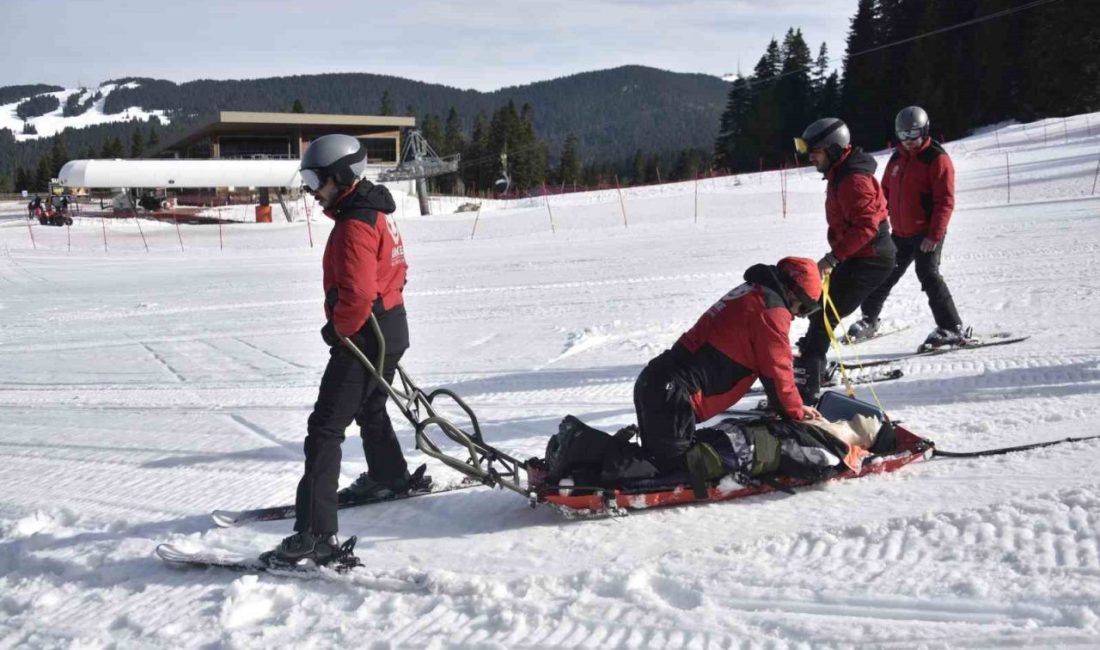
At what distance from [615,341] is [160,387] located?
453cm

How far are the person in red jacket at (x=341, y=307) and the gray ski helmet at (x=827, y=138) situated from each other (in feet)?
10.1

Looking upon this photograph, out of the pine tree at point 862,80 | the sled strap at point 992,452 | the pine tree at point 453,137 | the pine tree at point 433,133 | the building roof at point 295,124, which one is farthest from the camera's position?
the pine tree at point 453,137

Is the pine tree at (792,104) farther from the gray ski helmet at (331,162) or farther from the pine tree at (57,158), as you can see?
the pine tree at (57,158)

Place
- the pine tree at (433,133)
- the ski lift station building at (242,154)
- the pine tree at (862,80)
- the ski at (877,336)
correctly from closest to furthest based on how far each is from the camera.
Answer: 1. the ski at (877,336)
2. the ski lift station building at (242,154)
3. the pine tree at (862,80)
4. the pine tree at (433,133)

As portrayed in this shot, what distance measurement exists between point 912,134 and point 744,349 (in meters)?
3.84

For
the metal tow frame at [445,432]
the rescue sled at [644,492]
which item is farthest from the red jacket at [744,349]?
the metal tow frame at [445,432]

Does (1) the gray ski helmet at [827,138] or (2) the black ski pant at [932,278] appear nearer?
(1) the gray ski helmet at [827,138]

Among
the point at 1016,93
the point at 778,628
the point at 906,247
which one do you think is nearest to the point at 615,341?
the point at 906,247

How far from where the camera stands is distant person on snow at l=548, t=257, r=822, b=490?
4.52 meters

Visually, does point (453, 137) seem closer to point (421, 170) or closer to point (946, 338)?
point (421, 170)

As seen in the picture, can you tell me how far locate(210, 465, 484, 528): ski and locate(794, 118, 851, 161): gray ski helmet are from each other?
3158mm

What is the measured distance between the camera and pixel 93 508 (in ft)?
17.5

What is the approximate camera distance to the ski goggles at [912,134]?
7.38 meters

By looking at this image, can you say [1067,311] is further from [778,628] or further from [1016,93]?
[1016,93]
